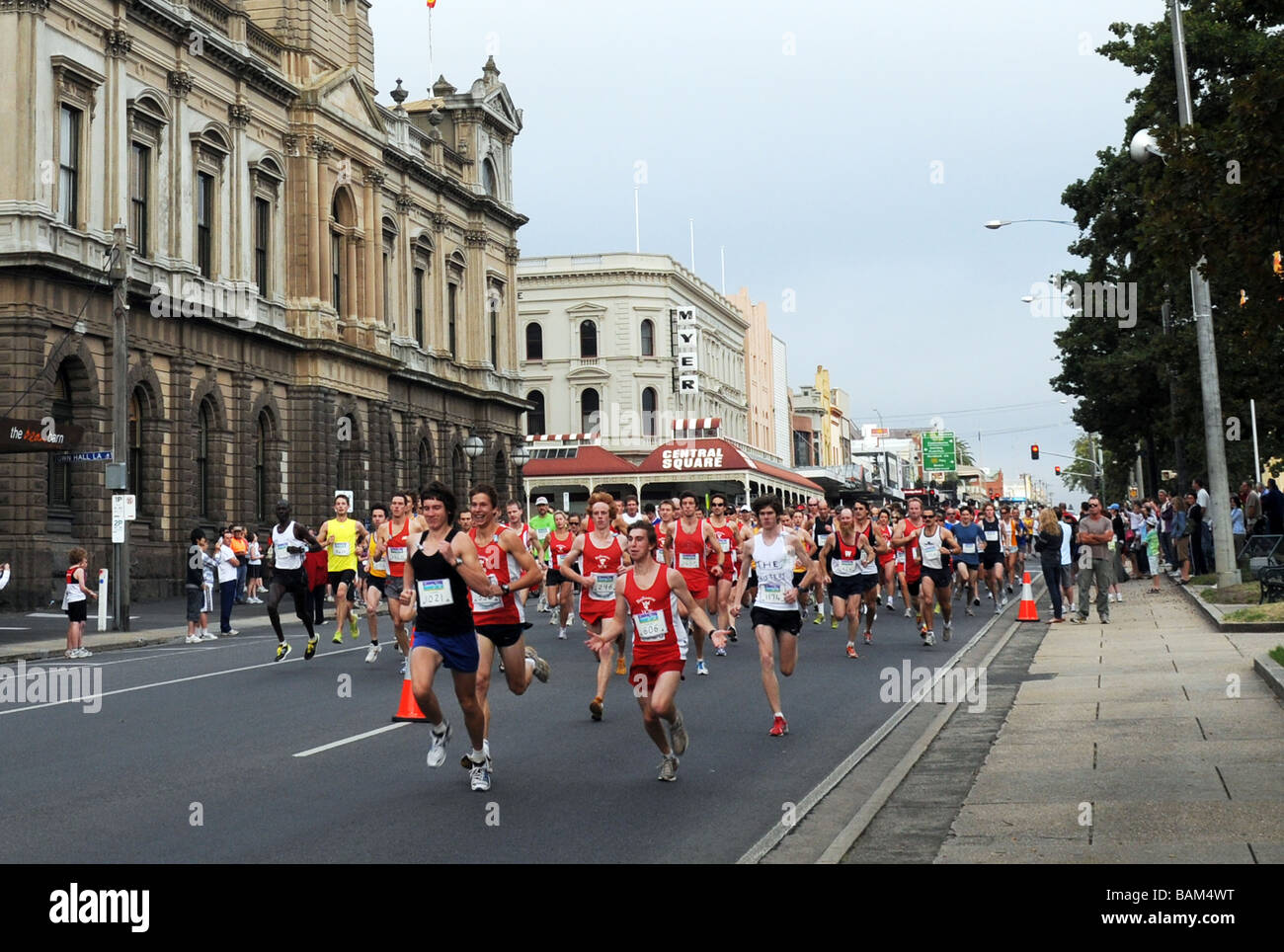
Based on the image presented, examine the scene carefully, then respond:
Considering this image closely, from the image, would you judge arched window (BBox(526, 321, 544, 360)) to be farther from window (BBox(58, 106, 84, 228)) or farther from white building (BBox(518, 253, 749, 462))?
window (BBox(58, 106, 84, 228))

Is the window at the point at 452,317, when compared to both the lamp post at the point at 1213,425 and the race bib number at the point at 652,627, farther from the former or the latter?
the race bib number at the point at 652,627

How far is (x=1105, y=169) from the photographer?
133 ft

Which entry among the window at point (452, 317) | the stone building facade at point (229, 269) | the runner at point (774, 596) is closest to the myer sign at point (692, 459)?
the stone building facade at point (229, 269)

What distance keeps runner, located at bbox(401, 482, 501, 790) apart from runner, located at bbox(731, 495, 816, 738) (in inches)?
119

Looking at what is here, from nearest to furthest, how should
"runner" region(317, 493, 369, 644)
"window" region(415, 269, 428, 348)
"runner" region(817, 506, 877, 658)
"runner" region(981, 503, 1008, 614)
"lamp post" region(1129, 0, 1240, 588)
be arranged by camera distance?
"runner" region(817, 506, 877, 658), "runner" region(317, 493, 369, 644), "lamp post" region(1129, 0, 1240, 588), "runner" region(981, 503, 1008, 614), "window" region(415, 269, 428, 348)

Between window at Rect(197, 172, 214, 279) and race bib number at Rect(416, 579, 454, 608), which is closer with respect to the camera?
race bib number at Rect(416, 579, 454, 608)

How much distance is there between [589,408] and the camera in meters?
86.3

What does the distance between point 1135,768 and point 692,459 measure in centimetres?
6030

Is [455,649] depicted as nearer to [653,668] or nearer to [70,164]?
[653,668]

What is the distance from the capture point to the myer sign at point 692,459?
69.8 metres

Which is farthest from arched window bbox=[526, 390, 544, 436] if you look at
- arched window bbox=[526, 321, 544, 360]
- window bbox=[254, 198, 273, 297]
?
window bbox=[254, 198, 273, 297]

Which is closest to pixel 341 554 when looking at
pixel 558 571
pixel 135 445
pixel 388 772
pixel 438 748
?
pixel 558 571

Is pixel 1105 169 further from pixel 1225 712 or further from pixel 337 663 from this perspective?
pixel 1225 712

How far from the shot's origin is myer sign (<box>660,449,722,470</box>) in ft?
229
